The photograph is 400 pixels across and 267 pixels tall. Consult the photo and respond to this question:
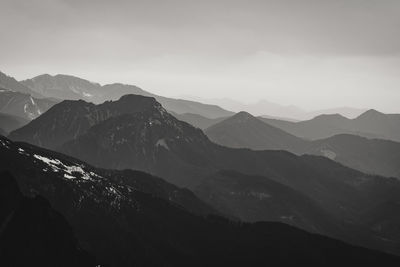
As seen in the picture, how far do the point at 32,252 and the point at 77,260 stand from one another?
427 inches

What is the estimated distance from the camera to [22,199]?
113812 mm

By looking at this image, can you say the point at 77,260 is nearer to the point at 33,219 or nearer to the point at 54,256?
the point at 54,256

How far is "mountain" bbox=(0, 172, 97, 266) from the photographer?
10131 centimetres

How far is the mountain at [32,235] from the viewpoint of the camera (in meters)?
101

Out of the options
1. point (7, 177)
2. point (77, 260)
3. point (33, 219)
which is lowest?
point (77, 260)

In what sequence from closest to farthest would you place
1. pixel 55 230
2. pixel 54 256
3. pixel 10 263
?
1. pixel 10 263
2. pixel 54 256
3. pixel 55 230

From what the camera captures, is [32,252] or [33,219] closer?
[32,252]

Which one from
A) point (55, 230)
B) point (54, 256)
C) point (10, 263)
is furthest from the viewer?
point (55, 230)

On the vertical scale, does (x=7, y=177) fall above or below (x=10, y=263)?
above

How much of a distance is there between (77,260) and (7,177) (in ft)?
91.8

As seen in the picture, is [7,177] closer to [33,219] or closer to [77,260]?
[33,219]

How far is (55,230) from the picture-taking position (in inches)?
4476

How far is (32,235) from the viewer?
106938 mm

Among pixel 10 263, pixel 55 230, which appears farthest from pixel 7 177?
pixel 10 263
